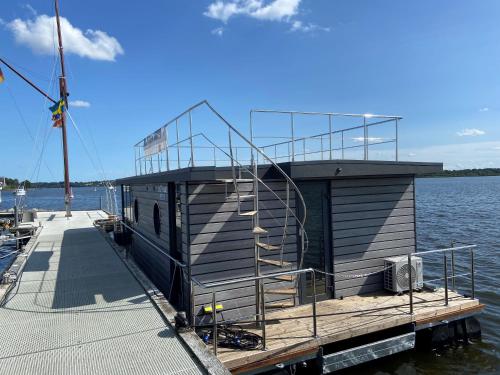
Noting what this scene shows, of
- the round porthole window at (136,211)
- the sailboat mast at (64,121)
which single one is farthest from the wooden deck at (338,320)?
the sailboat mast at (64,121)

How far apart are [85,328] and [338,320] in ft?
13.7

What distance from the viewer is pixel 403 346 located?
686 cm

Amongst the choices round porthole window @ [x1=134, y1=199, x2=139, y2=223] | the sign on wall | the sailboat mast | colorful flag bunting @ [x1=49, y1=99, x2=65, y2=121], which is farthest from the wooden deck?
colorful flag bunting @ [x1=49, y1=99, x2=65, y2=121]

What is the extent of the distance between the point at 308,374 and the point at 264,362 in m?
1.23

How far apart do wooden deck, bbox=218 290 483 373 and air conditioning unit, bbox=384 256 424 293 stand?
192mm

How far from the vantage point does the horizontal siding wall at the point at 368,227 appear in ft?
26.9

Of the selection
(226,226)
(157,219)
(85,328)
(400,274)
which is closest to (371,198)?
(400,274)

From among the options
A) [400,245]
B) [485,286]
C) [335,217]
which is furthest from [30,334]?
[485,286]

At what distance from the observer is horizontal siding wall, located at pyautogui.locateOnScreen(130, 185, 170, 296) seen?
8625mm

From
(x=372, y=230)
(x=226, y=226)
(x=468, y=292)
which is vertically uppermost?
(x=226, y=226)

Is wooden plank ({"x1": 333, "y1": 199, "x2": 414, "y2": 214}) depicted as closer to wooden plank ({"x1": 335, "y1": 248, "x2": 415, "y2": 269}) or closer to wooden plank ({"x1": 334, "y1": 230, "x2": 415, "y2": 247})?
wooden plank ({"x1": 334, "y1": 230, "x2": 415, "y2": 247})

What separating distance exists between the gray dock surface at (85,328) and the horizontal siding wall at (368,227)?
13.0ft

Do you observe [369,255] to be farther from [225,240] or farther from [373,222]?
[225,240]

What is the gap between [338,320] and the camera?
6965 mm
